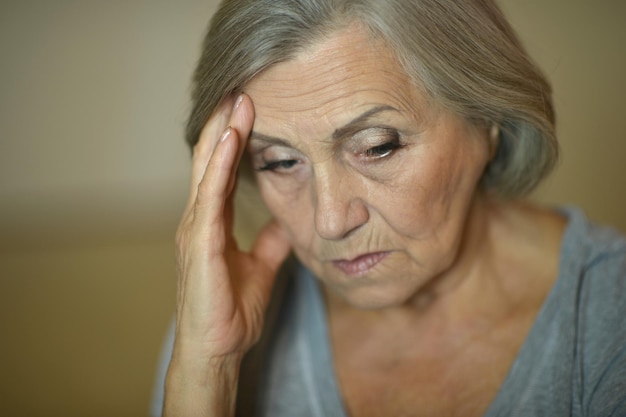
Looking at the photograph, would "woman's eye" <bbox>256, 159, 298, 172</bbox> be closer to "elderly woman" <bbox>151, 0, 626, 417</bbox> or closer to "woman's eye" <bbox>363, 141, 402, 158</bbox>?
"elderly woman" <bbox>151, 0, 626, 417</bbox>

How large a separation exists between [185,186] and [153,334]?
89cm

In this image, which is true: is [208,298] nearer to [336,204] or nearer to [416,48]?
[336,204]

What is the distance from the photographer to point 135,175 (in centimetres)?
371

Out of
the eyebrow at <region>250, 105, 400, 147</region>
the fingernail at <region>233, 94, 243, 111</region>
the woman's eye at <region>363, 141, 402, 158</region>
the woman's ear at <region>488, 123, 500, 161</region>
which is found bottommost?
the woman's eye at <region>363, 141, 402, 158</region>

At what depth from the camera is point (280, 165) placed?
146 centimetres

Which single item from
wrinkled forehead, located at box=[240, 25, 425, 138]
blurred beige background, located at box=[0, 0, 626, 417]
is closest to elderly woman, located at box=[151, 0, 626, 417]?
wrinkled forehead, located at box=[240, 25, 425, 138]

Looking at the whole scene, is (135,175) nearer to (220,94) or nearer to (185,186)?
(185,186)

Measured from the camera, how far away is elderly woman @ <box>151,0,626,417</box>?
130 cm

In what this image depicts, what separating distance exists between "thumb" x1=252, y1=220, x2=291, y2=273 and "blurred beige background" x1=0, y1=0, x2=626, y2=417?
161cm

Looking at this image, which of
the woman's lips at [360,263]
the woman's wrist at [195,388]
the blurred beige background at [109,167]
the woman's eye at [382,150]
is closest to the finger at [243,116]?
the woman's eye at [382,150]

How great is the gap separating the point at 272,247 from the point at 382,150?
20.5 inches

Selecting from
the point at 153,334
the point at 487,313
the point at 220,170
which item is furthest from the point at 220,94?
the point at 153,334

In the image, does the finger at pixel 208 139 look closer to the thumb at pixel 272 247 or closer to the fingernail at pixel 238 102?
the fingernail at pixel 238 102

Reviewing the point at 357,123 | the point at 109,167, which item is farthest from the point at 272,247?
the point at 109,167
